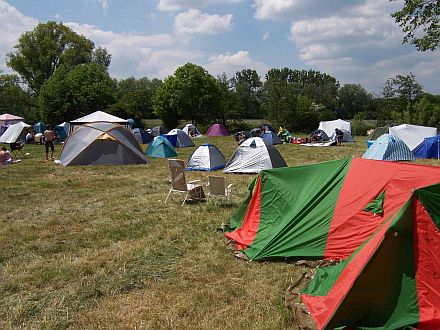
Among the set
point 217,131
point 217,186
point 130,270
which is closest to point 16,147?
point 217,186

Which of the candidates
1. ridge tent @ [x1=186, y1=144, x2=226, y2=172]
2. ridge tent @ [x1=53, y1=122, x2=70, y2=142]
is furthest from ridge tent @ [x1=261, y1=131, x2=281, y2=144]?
ridge tent @ [x1=53, y1=122, x2=70, y2=142]

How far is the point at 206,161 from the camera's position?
1559 cm

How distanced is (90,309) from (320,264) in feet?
9.34

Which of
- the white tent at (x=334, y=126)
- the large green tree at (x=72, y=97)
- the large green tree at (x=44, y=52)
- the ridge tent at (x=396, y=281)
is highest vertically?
the large green tree at (x=44, y=52)

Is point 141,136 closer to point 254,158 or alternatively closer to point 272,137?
point 272,137

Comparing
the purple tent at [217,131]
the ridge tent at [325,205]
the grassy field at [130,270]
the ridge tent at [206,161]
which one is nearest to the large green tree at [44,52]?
the purple tent at [217,131]

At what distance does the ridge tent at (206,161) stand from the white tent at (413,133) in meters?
11.4

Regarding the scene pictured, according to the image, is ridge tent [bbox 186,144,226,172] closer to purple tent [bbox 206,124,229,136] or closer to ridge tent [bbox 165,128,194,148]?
ridge tent [bbox 165,128,194,148]

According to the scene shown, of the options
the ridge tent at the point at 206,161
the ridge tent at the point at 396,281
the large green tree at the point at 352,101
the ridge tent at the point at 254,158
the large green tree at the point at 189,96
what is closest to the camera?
the ridge tent at the point at 396,281

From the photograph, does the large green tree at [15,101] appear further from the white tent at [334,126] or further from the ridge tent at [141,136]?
the white tent at [334,126]

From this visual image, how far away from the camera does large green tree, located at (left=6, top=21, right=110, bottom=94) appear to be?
48.7 m

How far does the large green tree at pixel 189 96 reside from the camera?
41.4 metres

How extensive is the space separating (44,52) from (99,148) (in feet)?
123

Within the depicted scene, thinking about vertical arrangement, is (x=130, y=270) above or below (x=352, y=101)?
below
